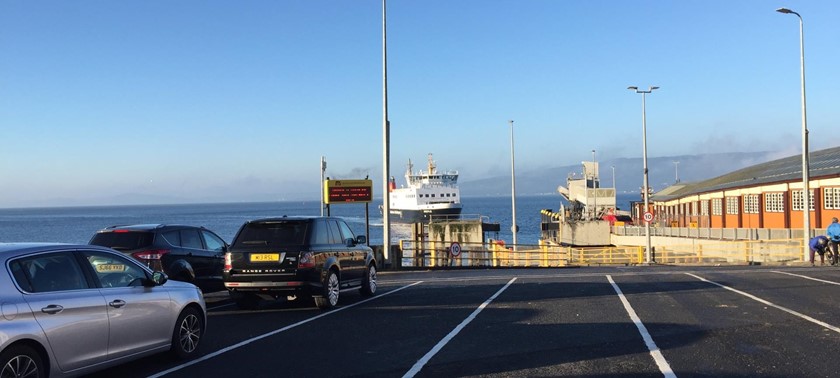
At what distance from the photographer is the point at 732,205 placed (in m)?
49.5

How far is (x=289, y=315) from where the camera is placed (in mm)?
11836

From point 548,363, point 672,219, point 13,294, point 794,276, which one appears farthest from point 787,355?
point 672,219

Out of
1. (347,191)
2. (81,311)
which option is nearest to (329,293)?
(81,311)

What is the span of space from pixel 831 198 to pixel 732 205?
468 inches

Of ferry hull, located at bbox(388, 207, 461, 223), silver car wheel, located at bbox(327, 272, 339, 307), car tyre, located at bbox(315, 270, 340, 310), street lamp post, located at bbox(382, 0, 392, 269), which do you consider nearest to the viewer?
car tyre, located at bbox(315, 270, 340, 310)

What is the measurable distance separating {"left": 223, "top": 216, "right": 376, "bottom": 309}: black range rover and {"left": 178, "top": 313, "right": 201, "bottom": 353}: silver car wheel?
129 inches

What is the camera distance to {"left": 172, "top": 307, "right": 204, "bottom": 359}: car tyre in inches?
314

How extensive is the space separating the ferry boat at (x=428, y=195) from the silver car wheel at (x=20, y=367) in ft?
326

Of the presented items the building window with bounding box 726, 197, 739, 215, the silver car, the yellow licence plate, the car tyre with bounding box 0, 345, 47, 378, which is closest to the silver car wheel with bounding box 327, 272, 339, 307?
the yellow licence plate

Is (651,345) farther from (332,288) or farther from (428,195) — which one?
(428,195)

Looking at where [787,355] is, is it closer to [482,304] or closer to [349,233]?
[482,304]

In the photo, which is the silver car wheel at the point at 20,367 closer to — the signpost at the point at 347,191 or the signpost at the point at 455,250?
the signpost at the point at 347,191

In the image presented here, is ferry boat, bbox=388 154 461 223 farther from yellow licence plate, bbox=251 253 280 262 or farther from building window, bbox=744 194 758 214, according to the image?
yellow licence plate, bbox=251 253 280 262

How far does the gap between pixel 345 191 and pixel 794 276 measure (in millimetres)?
13402
